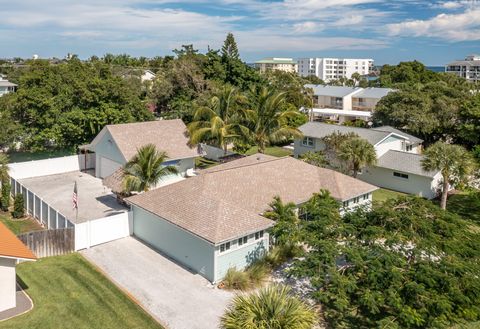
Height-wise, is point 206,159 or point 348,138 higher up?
point 348,138

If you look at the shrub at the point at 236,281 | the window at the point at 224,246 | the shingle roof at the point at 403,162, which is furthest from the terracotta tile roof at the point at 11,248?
the shingle roof at the point at 403,162

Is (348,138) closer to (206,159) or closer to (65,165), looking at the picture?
(206,159)

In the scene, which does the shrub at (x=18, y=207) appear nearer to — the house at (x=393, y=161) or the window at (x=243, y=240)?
the window at (x=243, y=240)

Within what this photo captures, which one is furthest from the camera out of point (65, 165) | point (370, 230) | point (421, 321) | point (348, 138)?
point (65, 165)

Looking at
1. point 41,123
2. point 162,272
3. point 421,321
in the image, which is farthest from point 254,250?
point 41,123

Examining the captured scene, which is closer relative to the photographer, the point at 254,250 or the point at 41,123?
the point at 254,250

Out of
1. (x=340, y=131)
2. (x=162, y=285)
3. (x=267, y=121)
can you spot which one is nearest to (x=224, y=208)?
(x=162, y=285)

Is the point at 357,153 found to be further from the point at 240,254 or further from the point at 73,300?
the point at 73,300
